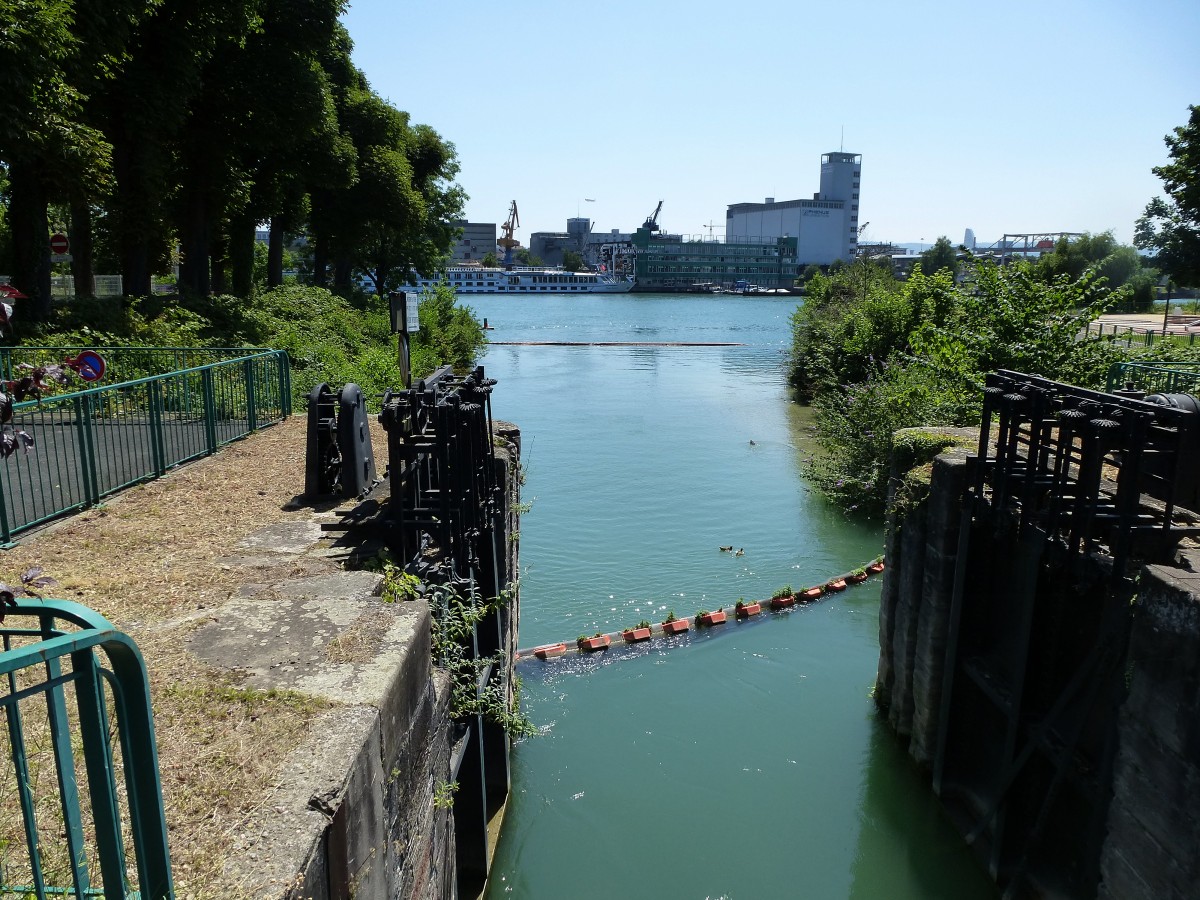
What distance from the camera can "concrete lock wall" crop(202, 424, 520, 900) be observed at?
3566mm

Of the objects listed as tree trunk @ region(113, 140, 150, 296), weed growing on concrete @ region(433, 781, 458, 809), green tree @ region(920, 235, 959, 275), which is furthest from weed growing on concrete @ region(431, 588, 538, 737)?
green tree @ region(920, 235, 959, 275)

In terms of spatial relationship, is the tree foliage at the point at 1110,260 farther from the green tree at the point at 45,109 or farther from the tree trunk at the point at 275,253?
the green tree at the point at 45,109

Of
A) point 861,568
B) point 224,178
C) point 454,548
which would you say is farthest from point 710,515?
point 224,178

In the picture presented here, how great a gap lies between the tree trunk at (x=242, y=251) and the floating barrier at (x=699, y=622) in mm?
22049

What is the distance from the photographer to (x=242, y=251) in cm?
3244

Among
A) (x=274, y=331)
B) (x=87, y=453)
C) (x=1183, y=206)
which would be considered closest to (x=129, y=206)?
(x=274, y=331)

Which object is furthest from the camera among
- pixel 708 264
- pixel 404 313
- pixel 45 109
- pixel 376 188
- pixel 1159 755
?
pixel 708 264

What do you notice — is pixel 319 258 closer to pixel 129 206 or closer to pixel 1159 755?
pixel 129 206

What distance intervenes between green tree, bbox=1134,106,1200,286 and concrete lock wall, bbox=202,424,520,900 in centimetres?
3364

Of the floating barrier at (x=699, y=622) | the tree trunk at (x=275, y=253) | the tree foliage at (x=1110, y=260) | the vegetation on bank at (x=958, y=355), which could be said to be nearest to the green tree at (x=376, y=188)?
the tree trunk at (x=275, y=253)

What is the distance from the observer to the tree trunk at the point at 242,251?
101 ft

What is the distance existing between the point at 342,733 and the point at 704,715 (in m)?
7.71

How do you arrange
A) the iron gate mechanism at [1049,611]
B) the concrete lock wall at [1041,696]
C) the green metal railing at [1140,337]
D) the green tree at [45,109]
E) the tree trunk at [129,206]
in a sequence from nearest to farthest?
the concrete lock wall at [1041,696] < the iron gate mechanism at [1049,611] < the green tree at [45,109] < the green metal railing at [1140,337] < the tree trunk at [129,206]

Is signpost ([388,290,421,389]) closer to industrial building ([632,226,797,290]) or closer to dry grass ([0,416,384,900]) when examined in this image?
dry grass ([0,416,384,900])
